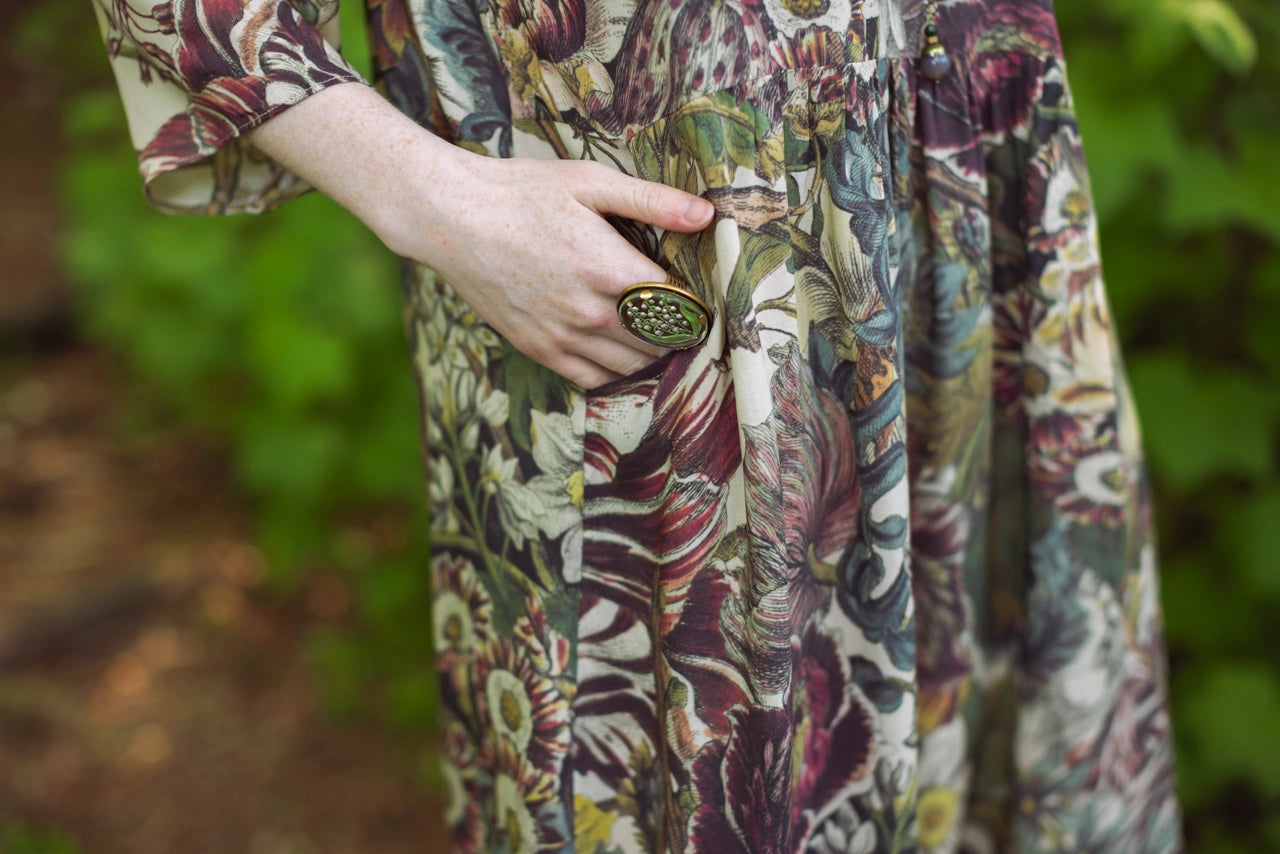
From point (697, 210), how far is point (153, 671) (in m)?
1.92

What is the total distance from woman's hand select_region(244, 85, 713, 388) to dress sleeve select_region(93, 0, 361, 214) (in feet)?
0.06

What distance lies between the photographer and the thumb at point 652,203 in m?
0.59

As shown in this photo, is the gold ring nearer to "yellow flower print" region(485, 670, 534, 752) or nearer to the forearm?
the forearm

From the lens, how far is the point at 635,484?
0.68 metres

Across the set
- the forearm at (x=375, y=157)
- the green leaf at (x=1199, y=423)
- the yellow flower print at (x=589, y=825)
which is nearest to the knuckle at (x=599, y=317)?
the forearm at (x=375, y=157)

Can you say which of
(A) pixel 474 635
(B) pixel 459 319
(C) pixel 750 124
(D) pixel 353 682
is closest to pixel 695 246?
(C) pixel 750 124

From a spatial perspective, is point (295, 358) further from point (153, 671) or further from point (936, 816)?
point (936, 816)

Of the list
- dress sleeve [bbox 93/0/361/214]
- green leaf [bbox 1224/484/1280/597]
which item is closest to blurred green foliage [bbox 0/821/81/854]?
dress sleeve [bbox 93/0/361/214]

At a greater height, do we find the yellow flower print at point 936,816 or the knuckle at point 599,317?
the knuckle at point 599,317

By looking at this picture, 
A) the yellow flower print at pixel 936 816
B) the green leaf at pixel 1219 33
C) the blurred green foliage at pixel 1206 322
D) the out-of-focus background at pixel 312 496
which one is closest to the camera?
the yellow flower print at pixel 936 816

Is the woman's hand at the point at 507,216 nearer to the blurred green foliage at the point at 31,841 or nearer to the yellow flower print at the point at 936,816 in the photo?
the yellow flower print at the point at 936,816

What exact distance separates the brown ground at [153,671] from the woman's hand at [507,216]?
1417 mm

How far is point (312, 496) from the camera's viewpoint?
1.93m

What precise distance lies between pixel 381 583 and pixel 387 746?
32 centimetres
